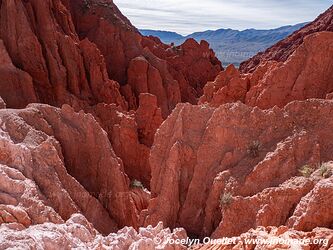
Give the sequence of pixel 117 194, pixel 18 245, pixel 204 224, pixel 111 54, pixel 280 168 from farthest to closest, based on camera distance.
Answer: pixel 111 54
pixel 117 194
pixel 204 224
pixel 280 168
pixel 18 245

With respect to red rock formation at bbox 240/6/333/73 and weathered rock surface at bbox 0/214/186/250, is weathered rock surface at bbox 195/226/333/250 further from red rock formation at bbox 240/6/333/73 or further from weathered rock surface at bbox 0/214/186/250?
red rock formation at bbox 240/6/333/73

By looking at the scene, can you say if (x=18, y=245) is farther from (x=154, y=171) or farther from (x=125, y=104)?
(x=125, y=104)

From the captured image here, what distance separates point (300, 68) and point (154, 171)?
9.07 metres

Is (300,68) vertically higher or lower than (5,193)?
higher

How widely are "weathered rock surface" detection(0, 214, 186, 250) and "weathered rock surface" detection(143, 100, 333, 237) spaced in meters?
2.21

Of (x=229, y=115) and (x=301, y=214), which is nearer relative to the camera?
(x=301, y=214)

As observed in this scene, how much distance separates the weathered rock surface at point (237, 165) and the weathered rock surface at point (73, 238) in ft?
7.25

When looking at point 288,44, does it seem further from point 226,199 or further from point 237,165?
point 226,199

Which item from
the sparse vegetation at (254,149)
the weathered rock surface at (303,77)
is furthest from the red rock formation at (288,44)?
the sparse vegetation at (254,149)

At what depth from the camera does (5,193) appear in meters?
13.4

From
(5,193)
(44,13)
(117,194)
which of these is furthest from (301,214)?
(44,13)

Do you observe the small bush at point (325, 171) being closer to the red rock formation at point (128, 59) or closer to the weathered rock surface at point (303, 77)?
the weathered rock surface at point (303, 77)

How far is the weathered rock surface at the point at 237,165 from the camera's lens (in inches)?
482

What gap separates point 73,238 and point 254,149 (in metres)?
6.23
